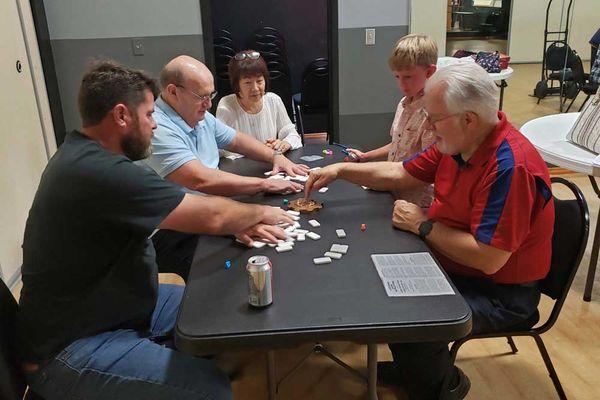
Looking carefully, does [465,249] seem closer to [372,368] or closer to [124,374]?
[372,368]

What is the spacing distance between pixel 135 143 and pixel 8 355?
0.70 metres

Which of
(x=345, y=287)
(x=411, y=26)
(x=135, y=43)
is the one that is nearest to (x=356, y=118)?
(x=411, y=26)

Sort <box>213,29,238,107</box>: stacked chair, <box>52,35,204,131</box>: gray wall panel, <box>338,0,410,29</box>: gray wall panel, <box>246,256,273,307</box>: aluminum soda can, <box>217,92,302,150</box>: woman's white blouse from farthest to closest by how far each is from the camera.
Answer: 1. <box>213,29,238,107</box>: stacked chair
2. <box>338,0,410,29</box>: gray wall panel
3. <box>52,35,204,131</box>: gray wall panel
4. <box>217,92,302,150</box>: woman's white blouse
5. <box>246,256,273,307</box>: aluminum soda can

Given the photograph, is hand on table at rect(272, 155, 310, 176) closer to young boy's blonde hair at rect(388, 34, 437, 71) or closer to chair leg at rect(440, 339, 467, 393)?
young boy's blonde hair at rect(388, 34, 437, 71)

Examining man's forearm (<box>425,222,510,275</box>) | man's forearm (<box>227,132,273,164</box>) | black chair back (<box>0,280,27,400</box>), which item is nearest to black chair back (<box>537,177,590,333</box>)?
man's forearm (<box>425,222,510,275</box>)

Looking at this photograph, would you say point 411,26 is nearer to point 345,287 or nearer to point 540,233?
point 540,233

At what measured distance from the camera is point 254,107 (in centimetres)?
304

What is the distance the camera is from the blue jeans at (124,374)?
4.75ft

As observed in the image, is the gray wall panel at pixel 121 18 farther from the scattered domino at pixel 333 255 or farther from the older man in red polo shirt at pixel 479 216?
the scattered domino at pixel 333 255

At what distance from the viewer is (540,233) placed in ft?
5.69

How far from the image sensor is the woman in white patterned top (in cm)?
293

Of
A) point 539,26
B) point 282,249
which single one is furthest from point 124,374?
point 539,26

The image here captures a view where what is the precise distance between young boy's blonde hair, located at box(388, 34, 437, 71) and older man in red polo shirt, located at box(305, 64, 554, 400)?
0.47m

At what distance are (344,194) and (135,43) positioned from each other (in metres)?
2.80
